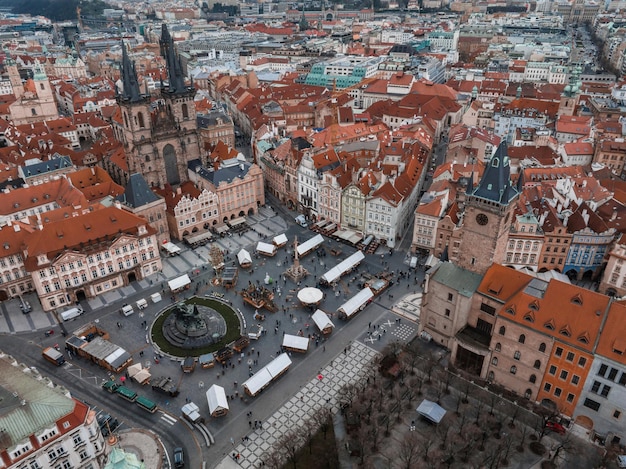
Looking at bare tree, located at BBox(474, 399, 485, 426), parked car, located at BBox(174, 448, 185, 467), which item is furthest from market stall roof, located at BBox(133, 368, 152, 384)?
bare tree, located at BBox(474, 399, 485, 426)

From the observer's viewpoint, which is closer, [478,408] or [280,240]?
[478,408]

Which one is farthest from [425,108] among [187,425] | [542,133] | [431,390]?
[187,425]

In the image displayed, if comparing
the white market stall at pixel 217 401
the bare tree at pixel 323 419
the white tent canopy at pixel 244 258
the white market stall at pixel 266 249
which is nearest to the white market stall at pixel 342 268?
the white market stall at pixel 266 249

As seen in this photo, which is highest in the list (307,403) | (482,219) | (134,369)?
(482,219)

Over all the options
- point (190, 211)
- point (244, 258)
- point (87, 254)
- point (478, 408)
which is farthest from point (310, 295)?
point (87, 254)

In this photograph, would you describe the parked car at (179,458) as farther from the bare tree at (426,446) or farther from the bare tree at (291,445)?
the bare tree at (426,446)

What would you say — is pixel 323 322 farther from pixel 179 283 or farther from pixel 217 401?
pixel 179 283
